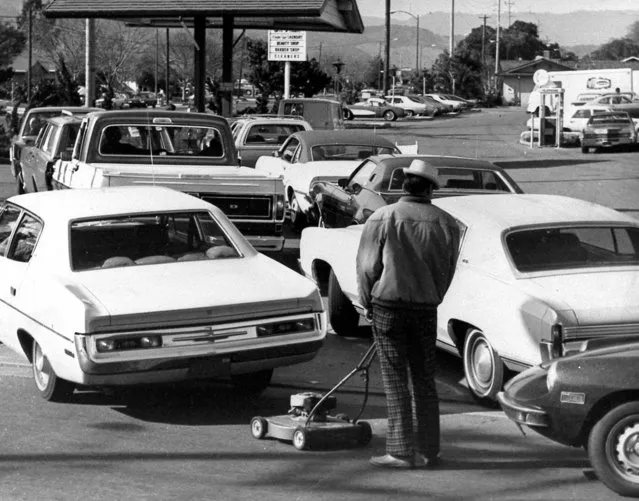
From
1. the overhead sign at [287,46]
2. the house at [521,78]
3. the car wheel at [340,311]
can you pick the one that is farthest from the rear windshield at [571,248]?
the house at [521,78]

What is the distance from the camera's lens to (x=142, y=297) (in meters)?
7.36

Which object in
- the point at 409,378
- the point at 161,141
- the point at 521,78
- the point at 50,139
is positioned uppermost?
the point at 521,78

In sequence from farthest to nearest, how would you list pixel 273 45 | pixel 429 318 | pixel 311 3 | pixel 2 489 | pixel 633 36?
pixel 633 36
pixel 273 45
pixel 311 3
pixel 429 318
pixel 2 489

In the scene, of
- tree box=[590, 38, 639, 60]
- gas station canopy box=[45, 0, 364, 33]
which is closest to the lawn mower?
gas station canopy box=[45, 0, 364, 33]

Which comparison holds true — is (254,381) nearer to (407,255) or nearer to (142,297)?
(142,297)

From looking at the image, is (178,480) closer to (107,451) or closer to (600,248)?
(107,451)

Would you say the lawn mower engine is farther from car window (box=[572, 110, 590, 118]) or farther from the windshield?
car window (box=[572, 110, 590, 118])

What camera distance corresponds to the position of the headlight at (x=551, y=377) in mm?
6293

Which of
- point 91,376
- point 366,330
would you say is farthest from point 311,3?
point 91,376

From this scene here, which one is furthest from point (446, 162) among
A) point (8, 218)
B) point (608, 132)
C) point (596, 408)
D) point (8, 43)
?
point (8, 43)

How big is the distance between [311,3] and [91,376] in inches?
801

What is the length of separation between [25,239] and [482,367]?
139 inches

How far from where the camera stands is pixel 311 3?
2636 cm

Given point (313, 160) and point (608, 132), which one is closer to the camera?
point (313, 160)
